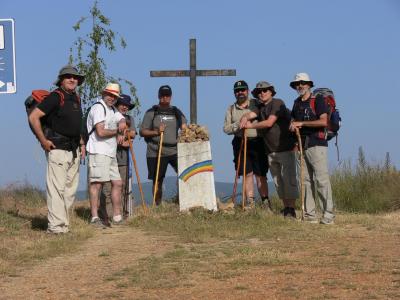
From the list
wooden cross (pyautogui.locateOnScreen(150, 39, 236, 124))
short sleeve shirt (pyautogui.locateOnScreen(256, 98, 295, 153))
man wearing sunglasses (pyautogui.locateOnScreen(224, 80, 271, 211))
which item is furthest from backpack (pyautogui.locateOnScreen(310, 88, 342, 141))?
wooden cross (pyautogui.locateOnScreen(150, 39, 236, 124))

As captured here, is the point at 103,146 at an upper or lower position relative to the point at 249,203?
upper

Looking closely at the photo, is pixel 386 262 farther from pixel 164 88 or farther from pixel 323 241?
pixel 164 88

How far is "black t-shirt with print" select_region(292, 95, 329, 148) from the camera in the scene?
10695 mm

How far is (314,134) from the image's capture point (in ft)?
35.4

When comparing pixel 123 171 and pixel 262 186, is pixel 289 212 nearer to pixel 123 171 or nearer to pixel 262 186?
pixel 262 186

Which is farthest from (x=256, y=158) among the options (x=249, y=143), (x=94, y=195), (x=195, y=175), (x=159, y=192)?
(x=94, y=195)

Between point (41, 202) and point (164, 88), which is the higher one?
point (164, 88)

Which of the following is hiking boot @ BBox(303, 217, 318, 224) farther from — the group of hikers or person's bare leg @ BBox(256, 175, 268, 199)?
person's bare leg @ BBox(256, 175, 268, 199)

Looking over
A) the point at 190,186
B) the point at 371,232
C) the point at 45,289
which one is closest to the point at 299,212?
the point at 190,186

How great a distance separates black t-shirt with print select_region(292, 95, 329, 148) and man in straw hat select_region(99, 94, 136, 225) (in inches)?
102

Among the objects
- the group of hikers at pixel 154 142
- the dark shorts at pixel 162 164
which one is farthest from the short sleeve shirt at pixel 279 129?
the dark shorts at pixel 162 164

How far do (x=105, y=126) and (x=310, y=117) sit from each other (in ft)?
9.00

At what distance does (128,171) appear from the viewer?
480 inches

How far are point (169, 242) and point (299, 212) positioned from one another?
3.73m
